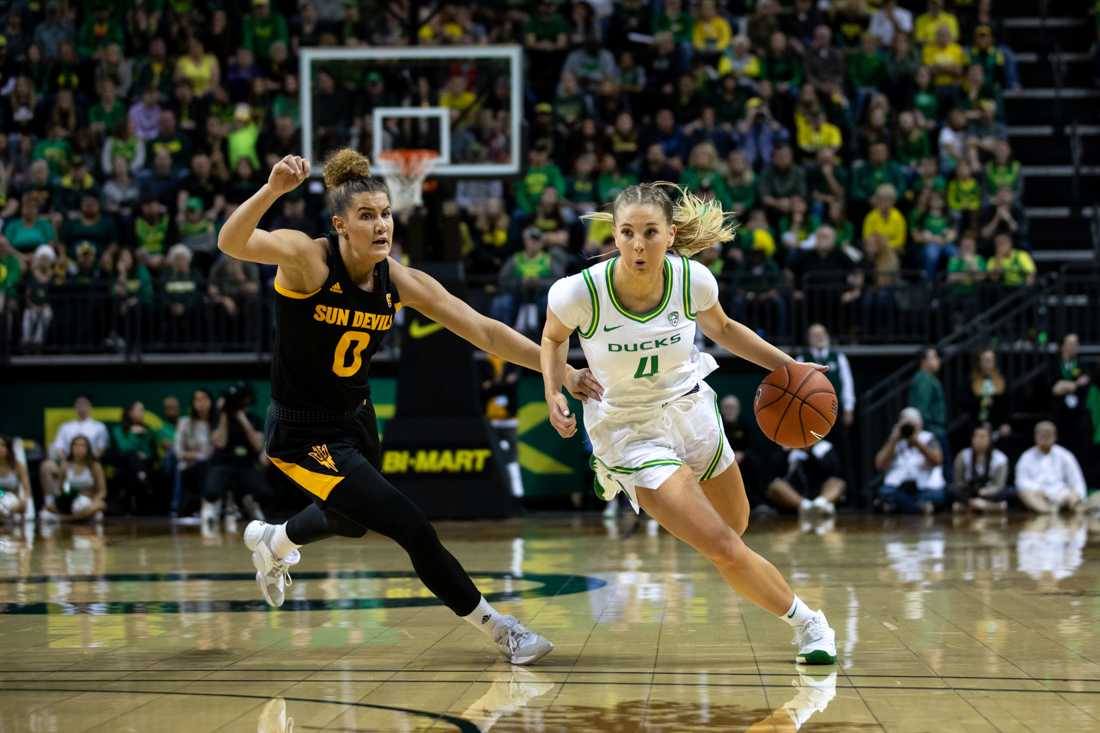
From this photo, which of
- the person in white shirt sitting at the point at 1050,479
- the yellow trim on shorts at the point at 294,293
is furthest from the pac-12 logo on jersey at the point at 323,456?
the person in white shirt sitting at the point at 1050,479

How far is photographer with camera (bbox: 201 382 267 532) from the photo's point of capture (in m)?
16.8

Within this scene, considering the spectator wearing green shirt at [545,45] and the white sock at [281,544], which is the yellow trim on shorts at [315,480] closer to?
the white sock at [281,544]

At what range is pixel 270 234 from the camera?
623cm

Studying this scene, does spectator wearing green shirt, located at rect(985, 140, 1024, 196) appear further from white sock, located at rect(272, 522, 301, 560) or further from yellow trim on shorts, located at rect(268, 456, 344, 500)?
yellow trim on shorts, located at rect(268, 456, 344, 500)

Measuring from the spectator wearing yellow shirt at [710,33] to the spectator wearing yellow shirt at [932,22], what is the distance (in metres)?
2.72

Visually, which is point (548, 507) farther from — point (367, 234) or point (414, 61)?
point (367, 234)

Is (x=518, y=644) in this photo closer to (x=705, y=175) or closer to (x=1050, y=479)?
(x=1050, y=479)

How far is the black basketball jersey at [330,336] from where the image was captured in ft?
21.2

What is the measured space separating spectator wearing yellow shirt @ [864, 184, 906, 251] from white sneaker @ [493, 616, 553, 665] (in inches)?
530

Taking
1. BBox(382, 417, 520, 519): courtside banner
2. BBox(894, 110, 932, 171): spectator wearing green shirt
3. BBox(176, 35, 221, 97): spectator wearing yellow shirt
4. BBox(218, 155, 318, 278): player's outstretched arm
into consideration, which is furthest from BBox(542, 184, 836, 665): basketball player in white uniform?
BBox(176, 35, 221, 97): spectator wearing yellow shirt

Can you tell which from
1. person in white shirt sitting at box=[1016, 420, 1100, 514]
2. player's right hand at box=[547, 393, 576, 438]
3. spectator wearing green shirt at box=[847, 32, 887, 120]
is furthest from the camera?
spectator wearing green shirt at box=[847, 32, 887, 120]

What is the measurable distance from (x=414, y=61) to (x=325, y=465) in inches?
421

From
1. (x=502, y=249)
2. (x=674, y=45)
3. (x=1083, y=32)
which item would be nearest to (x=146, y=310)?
(x=502, y=249)

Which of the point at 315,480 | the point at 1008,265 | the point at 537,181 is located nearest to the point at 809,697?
the point at 315,480
